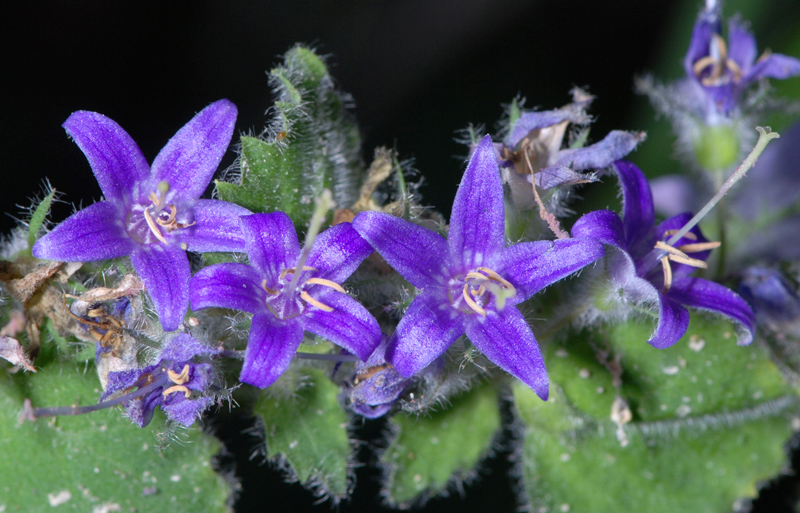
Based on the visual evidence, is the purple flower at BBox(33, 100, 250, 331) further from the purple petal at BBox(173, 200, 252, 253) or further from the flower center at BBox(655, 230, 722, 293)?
the flower center at BBox(655, 230, 722, 293)

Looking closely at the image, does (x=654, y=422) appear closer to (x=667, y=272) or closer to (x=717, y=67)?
(x=667, y=272)

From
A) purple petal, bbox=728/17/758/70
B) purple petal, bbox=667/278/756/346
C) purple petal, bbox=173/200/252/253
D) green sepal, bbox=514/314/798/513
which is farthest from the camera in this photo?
purple petal, bbox=728/17/758/70

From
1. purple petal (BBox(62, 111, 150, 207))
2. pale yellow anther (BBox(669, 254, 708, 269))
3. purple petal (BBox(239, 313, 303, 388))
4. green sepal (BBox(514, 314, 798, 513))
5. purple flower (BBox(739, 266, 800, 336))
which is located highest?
purple petal (BBox(62, 111, 150, 207))

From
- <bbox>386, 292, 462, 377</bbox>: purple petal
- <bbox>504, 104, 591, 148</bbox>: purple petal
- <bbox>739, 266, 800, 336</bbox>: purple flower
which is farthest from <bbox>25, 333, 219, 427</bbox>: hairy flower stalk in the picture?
<bbox>739, 266, 800, 336</bbox>: purple flower

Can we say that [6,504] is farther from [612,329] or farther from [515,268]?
[612,329]

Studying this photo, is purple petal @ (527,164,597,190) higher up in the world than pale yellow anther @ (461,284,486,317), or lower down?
higher up

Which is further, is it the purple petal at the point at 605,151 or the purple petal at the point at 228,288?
the purple petal at the point at 605,151

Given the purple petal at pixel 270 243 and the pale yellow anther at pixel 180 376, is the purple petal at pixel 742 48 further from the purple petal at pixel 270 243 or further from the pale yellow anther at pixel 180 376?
the pale yellow anther at pixel 180 376

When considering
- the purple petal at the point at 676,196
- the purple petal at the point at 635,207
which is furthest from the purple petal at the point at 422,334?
Answer: the purple petal at the point at 676,196
